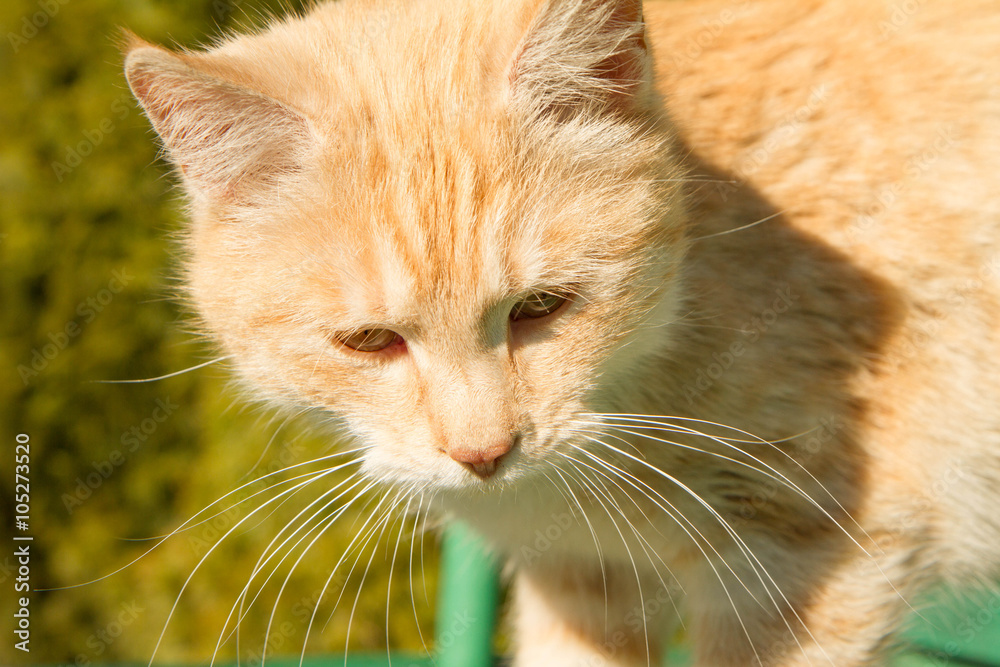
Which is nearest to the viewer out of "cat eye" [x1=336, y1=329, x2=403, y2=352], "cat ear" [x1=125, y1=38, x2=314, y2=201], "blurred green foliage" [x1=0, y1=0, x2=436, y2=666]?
"cat ear" [x1=125, y1=38, x2=314, y2=201]

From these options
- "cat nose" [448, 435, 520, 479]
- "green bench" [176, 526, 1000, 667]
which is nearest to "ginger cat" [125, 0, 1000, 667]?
"cat nose" [448, 435, 520, 479]

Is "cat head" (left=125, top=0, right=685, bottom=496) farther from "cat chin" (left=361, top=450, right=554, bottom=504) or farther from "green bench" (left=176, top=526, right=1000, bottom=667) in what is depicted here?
"green bench" (left=176, top=526, right=1000, bottom=667)

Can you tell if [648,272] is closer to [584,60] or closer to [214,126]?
[584,60]

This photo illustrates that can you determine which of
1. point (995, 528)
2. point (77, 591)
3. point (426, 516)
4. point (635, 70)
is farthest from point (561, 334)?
point (77, 591)

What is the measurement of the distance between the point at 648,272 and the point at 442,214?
0.34m

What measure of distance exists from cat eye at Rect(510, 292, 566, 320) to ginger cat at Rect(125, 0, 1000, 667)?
0.04 feet

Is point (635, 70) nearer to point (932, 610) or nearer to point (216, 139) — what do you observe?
point (216, 139)

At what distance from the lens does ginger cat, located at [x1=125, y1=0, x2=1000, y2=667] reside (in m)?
1.29

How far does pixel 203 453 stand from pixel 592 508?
7.30ft

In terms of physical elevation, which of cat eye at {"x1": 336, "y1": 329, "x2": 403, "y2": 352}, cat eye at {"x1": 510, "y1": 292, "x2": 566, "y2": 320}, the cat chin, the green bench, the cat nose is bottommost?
the green bench

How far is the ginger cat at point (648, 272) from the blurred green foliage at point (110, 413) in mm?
1470

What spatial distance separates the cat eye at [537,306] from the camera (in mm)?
1334

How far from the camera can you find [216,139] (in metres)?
1.35

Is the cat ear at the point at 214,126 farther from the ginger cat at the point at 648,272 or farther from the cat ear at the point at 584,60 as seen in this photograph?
the cat ear at the point at 584,60
